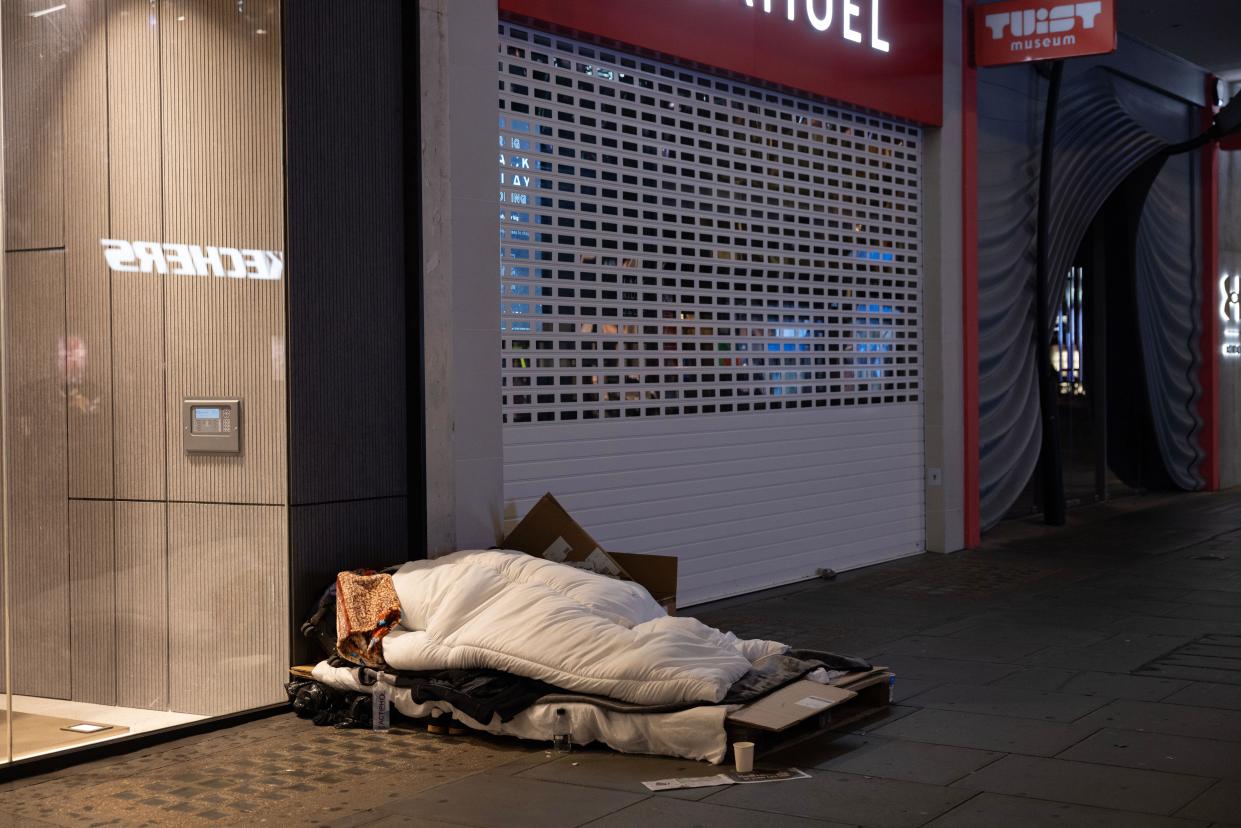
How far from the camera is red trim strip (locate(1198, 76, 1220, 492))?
1897cm

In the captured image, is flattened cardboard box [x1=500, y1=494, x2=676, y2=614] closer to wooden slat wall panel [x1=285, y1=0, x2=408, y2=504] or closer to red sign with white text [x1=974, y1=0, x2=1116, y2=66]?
wooden slat wall panel [x1=285, y1=0, x2=408, y2=504]

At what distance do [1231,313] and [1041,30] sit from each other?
9.24 m

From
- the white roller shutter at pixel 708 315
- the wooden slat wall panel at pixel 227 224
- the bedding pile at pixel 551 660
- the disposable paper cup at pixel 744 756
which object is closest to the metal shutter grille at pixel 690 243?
the white roller shutter at pixel 708 315

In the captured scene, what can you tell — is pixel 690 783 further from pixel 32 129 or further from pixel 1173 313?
pixel 1173 313

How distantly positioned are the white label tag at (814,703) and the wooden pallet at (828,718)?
30 mm

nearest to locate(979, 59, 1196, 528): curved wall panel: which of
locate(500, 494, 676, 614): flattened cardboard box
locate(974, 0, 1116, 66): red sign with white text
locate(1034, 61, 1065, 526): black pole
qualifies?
locate(1034, 61, 1065, 526): black pole

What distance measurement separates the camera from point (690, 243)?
31.6 ft

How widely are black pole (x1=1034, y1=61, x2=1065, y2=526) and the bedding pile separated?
8240mm

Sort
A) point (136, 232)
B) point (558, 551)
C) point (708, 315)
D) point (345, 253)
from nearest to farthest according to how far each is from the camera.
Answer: point (136, 232) < point (345, 253) < point (558, 551) < point (708, 315)

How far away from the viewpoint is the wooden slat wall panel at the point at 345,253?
670 cm

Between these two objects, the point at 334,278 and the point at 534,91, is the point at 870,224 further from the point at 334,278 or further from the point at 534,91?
the point at 334,278

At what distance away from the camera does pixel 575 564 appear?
7281mm

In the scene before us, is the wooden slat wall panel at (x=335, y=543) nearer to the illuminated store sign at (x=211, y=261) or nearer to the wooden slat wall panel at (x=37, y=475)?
the wooden slat wall panel at (x=37, y=475)

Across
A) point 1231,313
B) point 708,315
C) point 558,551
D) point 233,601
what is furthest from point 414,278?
point 1231,313
